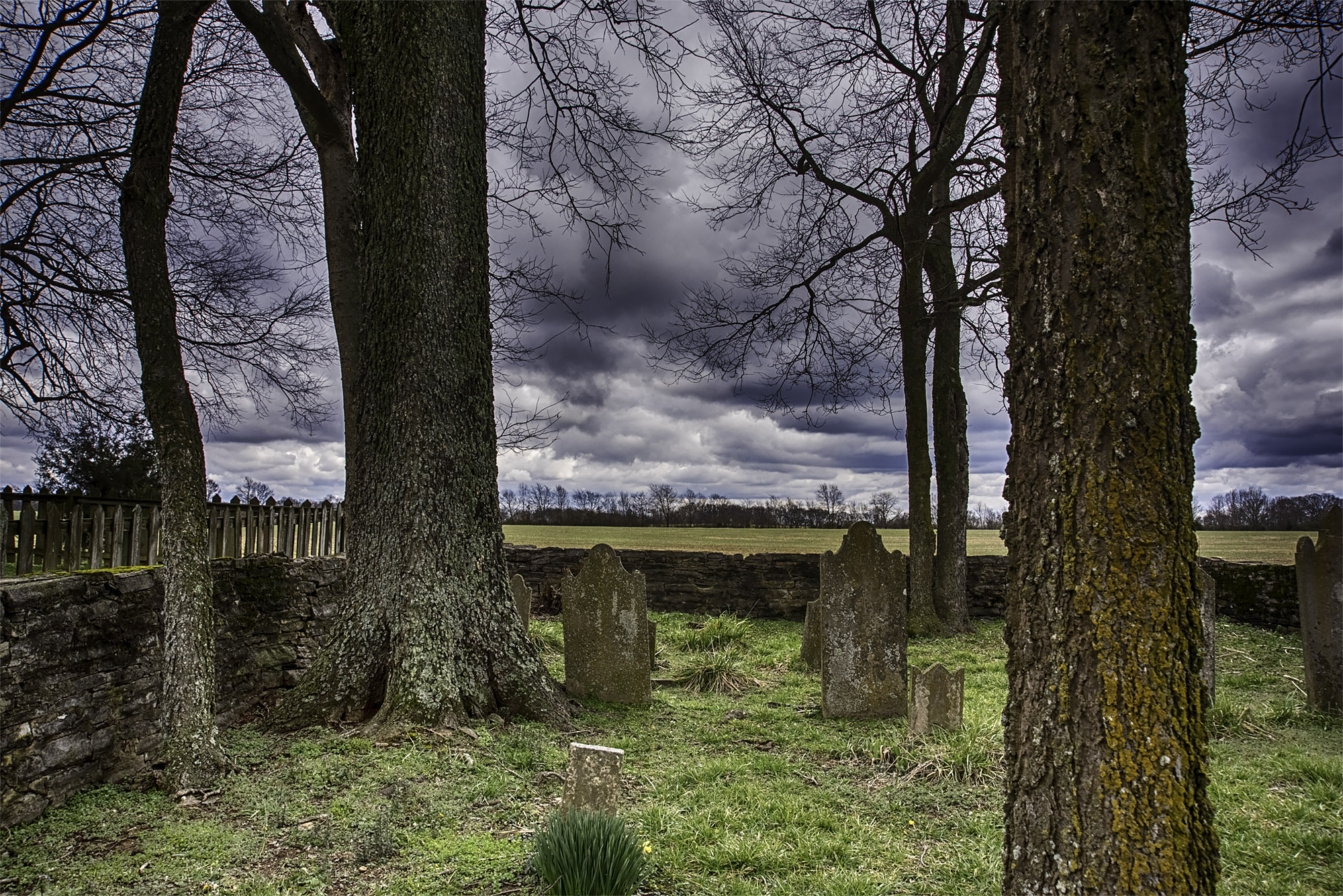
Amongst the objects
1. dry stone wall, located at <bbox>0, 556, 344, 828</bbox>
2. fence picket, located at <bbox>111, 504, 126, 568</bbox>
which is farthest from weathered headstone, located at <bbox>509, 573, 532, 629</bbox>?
fence picket, located at <bbox>111, 504, 126, 568</bbox>

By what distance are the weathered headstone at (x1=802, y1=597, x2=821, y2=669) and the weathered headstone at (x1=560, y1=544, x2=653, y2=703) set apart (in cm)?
289

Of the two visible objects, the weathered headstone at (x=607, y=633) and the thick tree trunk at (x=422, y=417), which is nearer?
the thick tree trunk at (x=422, y=417)

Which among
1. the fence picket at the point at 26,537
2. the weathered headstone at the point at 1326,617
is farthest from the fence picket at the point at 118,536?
the weathered headstone at the point at 1326,617

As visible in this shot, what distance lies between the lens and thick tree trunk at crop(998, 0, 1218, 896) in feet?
7.10

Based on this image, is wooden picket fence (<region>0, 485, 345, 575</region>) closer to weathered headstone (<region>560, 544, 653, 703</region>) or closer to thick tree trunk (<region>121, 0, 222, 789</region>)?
thick tree trunk (<region>121, 0, 222, 789</region>)

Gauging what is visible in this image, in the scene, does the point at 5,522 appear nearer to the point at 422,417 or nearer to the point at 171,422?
the point at 171,422

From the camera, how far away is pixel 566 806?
3.54m

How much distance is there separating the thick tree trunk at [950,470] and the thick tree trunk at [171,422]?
998 centimetres

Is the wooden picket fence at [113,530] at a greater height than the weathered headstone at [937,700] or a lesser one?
greater

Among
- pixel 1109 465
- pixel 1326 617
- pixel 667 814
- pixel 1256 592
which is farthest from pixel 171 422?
pixel 1256 592

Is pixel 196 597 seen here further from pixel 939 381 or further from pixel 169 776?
pixel 939 381

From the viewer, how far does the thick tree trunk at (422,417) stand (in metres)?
5.61

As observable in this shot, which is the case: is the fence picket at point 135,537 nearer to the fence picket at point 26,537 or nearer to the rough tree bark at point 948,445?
the fence picket at point 26,537

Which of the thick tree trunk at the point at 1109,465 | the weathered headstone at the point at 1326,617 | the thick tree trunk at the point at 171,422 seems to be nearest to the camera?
the thick tree trunk at the point at 1109,465
